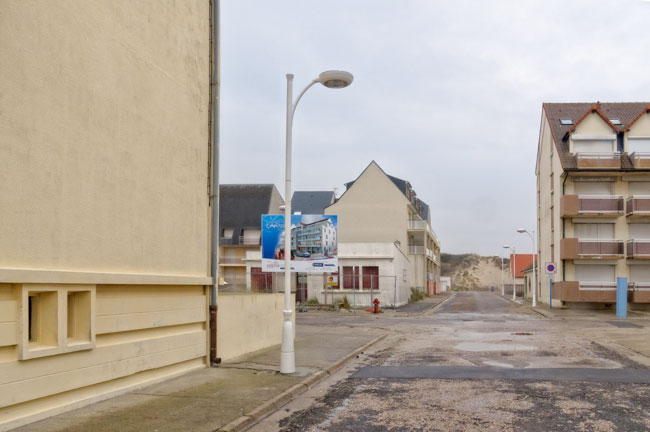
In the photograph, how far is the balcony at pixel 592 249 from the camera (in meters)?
37.8

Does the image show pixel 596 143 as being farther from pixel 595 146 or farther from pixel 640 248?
pixel 640 248

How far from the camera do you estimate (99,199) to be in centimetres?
870

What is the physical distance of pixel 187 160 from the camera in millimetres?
11398

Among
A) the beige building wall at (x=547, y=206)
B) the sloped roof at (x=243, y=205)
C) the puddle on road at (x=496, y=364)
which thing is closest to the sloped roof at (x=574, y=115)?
the beige building wall at (x=547, y=206)

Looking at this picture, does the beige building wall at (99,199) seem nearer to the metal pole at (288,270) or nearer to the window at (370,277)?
the metal pole at (288,270)

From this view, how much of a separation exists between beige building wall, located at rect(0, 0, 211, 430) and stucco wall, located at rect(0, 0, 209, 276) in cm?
2

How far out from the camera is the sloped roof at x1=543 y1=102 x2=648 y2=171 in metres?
38.5

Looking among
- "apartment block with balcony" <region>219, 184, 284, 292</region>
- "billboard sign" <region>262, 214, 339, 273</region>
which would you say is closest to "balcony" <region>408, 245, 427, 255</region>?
"apartment block with balcony" <region>219, 184, 284, 292</region>

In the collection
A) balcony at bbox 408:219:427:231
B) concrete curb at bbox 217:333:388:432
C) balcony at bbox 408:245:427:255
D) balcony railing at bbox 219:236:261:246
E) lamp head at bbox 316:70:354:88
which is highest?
lamp head at bbox 316:70:354:88

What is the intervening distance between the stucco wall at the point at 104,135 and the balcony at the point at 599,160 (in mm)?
31042

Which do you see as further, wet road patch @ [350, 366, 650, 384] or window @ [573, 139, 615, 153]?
window @ [573, 139, 615, 153]

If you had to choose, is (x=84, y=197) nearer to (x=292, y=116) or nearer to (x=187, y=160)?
(x=187, y=160)

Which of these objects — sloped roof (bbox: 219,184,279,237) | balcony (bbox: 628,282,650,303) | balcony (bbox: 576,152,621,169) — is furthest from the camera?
sloped roof (bbox: 219,184,279,237)

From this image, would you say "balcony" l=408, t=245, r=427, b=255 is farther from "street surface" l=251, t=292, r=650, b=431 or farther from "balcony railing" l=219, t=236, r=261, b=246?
"street surface" l=251, t=292, r=650, b=431
